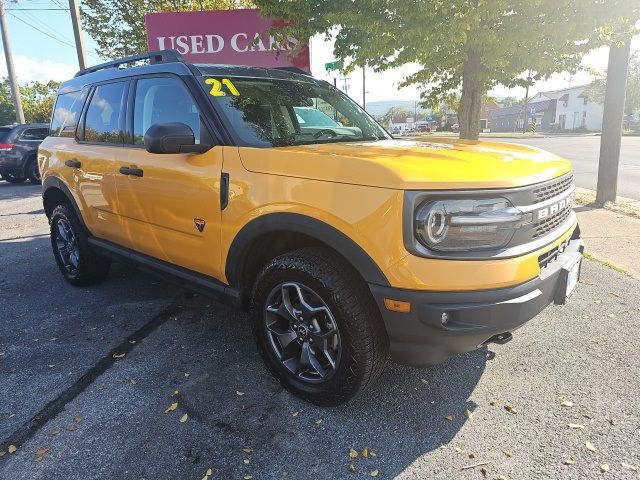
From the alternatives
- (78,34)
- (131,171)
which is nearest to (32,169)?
(78,34)

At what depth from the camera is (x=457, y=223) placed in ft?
7.06

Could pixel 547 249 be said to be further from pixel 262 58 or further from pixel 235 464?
pixel 262 58

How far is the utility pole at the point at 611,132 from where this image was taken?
802cm

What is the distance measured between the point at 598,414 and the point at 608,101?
292 inches

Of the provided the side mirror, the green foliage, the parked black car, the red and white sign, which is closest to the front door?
the side mirror

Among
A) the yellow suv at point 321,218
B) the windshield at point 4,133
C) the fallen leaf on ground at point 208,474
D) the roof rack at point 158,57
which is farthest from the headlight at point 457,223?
the windshield at point 4,133

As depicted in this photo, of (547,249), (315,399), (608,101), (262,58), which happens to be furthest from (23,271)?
(608,101)

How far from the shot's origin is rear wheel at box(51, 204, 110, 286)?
4.57 meters

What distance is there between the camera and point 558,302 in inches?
99.6

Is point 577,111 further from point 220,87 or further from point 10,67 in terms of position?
point 220,87

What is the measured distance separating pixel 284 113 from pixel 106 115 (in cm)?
168

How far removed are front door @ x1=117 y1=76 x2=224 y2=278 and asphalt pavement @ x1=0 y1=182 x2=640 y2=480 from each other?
71 centimetres

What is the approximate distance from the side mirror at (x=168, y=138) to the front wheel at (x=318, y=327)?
885 millimetres

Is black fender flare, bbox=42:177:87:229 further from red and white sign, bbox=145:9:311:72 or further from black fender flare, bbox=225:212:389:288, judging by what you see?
red and white sign, bbox=145:9:311:72
